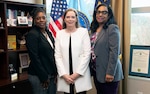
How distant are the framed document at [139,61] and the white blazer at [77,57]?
1.24m

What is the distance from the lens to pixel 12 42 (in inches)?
129

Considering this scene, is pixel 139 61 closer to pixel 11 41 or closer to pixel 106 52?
pixel 106 52

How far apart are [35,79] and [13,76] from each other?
2.71 feet

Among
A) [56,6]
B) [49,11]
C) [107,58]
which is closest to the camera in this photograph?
[107,58]

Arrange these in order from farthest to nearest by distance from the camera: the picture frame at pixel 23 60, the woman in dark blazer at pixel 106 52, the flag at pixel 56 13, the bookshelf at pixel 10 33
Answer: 1. the flag at pixel 56 13
2. the picture frame at pixel 23 60
3. the bookshelf at pixel 10 33
4. the woman in dark blazer at pixel 106 52

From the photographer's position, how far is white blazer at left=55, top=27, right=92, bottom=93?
2.26 m

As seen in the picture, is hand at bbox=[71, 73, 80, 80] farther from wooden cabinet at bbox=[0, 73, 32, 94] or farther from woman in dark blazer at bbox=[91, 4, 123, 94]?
wooden cabinet at bbox=[0, 73, 32, 94]

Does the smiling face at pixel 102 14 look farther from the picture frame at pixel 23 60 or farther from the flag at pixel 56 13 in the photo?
the picture frame at pixel 23 60

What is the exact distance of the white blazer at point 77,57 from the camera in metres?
2.26

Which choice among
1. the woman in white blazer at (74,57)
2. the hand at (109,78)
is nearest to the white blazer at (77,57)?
the woman in white blazer at (74,57)

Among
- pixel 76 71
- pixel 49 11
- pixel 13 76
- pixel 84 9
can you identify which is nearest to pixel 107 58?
pixel 76 71

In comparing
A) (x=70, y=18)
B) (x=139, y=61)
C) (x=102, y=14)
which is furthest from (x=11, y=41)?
(x=139, y=61)

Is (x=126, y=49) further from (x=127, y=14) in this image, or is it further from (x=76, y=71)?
(x=76, y=71)

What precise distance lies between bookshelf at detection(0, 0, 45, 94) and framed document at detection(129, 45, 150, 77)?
172 cm
